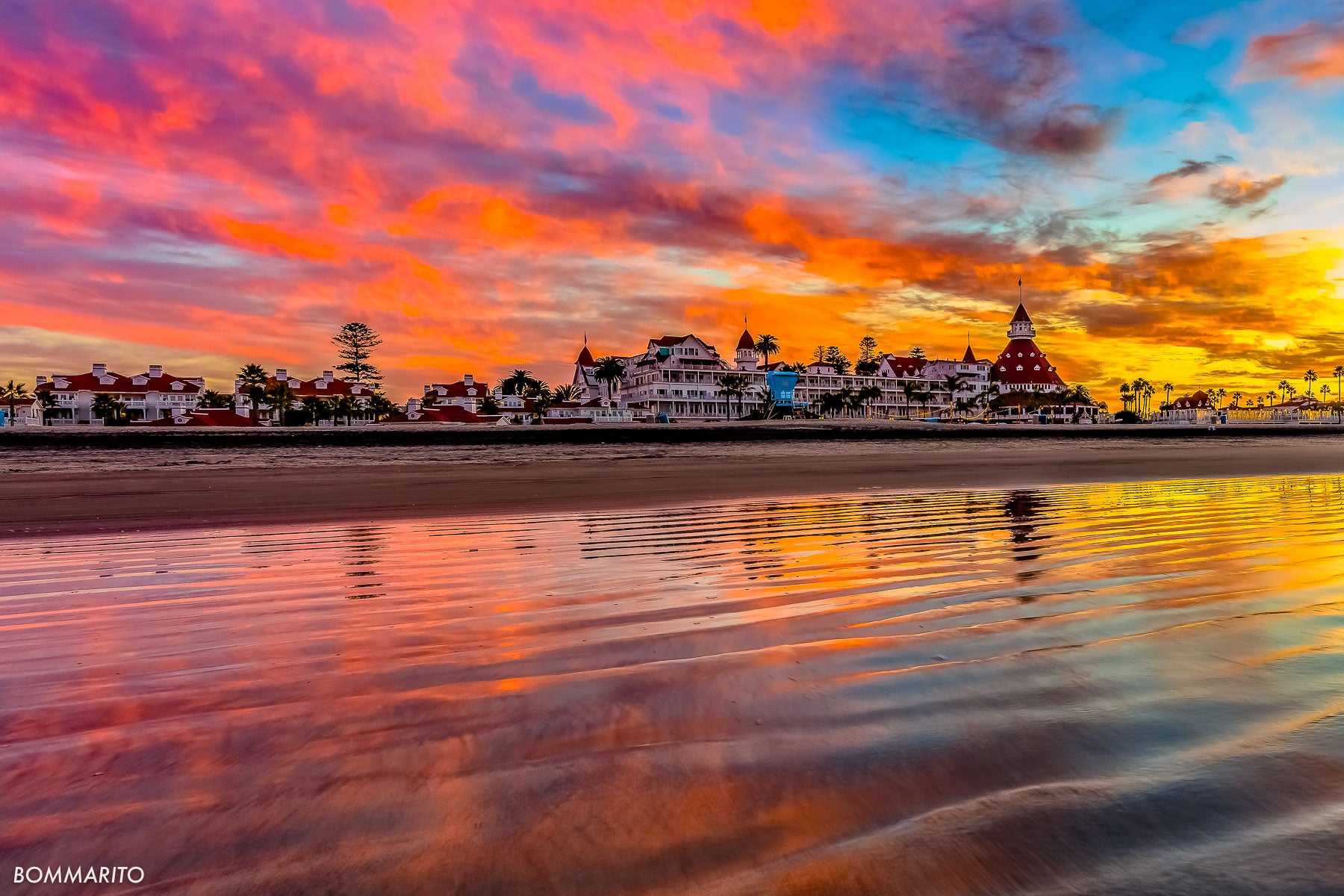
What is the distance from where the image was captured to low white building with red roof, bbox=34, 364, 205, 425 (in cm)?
9994

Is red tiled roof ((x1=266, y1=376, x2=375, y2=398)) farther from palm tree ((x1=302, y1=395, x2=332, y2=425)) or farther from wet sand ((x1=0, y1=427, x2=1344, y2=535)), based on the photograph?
wet sand ((x1=0, y1=427, x2=1344, y2=535))

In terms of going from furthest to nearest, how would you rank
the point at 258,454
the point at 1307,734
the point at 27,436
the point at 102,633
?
1. the point at 27,436
2. the point at 258,454
3. the point at 102,633
4. the point at 1307,734

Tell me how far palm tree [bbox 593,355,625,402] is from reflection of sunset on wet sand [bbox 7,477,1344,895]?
4769 inches

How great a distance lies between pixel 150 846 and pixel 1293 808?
306cm

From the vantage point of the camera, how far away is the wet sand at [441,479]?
38.1ft

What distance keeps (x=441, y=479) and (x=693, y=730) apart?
1748 centimetres

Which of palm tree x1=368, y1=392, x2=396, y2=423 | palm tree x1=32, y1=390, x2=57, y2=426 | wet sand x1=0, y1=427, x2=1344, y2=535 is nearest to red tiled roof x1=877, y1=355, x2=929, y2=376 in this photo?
palm tree x1=368, y1=392, x2=396, y2=423

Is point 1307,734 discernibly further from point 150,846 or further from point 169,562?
point 169,562

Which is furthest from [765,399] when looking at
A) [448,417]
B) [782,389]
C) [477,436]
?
[477,436]

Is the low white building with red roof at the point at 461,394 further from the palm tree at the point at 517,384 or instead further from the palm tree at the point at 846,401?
the palm tree at the point at 846,401

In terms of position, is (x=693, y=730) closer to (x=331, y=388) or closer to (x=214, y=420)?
(x=214, y=420)

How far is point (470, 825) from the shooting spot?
1833 mm

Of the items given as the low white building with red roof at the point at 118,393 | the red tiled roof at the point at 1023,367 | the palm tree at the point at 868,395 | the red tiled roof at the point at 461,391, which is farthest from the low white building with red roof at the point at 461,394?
the red tiled roof at the point at 1023,367

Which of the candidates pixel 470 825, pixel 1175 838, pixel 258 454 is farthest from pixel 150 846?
pixel 258 454
